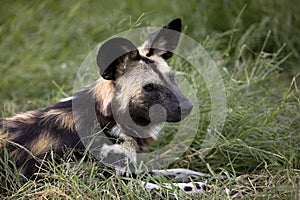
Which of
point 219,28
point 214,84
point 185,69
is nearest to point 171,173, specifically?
point 214,84

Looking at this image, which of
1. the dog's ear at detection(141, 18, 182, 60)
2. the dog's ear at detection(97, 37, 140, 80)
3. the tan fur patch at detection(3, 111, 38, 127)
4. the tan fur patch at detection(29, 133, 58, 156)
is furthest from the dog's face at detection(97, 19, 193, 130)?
the tan fur patch at detection(3, 111, 38, 127)

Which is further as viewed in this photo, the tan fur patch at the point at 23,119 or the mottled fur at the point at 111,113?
the tan fur patch at the point at 23,119

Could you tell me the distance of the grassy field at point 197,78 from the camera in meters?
3.48

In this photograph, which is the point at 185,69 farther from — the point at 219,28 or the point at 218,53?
the point at 219,28

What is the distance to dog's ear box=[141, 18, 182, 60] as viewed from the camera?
4016mm

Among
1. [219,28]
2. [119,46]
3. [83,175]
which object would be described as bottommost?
[219,28]

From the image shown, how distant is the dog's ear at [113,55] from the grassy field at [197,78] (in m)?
0.53

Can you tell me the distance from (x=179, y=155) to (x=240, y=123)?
0.49 meters

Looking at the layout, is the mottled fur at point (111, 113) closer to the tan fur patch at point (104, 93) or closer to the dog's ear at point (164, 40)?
the tan fur patch at point (104, 93)

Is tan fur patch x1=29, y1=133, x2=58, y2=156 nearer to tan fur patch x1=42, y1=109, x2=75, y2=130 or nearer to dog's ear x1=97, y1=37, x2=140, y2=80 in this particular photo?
tan fur patch x1=42, y1=109, x2=75, y2=130

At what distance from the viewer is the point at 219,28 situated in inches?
255

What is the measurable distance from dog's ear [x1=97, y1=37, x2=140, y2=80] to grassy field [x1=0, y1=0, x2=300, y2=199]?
53 cm

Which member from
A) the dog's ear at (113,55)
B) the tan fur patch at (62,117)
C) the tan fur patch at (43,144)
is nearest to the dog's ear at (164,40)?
the dog's ear at (113,55)

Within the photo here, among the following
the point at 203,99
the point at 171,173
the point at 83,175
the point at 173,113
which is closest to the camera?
the point at 83,175
